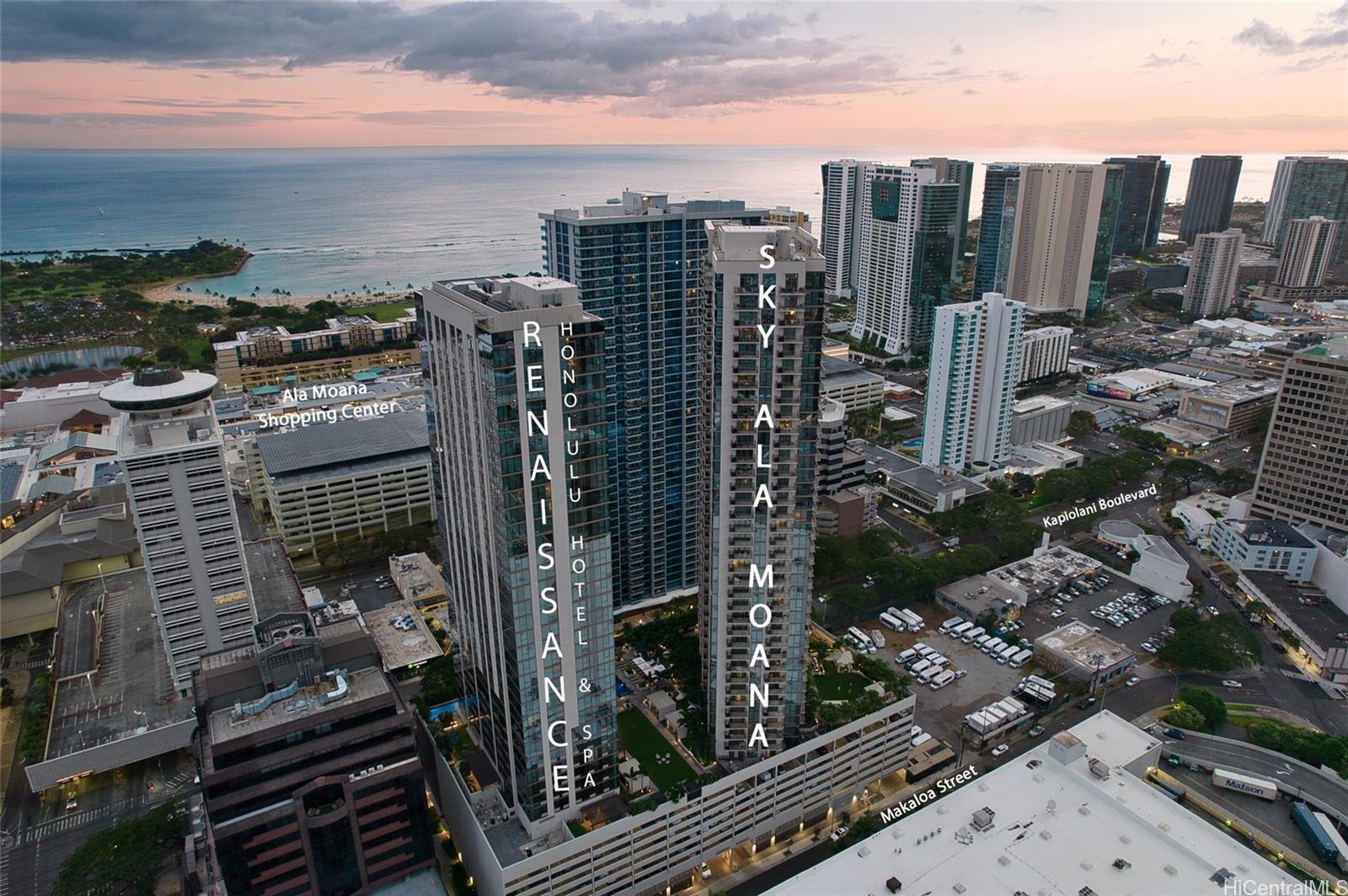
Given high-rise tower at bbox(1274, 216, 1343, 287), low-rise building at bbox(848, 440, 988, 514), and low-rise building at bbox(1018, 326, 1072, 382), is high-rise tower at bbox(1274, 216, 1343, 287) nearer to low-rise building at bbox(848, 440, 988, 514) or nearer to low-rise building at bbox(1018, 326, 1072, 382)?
low-rise building at bbox(1018, 326, 1072, 382)

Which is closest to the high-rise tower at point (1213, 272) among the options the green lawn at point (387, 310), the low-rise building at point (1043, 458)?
the low-rise building at point (1043, 458)

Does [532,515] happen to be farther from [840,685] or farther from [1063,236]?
[1063,236]

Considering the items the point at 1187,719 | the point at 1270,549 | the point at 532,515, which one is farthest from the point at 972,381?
the point at 532,515

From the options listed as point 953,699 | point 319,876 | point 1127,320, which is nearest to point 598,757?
point 319,876

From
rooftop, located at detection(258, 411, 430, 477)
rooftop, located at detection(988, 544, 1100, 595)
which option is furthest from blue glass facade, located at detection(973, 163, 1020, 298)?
rooftop, located at detection(258, 411, 430, 477)

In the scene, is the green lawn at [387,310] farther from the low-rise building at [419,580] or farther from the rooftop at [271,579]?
the rooftop at [271,579]
